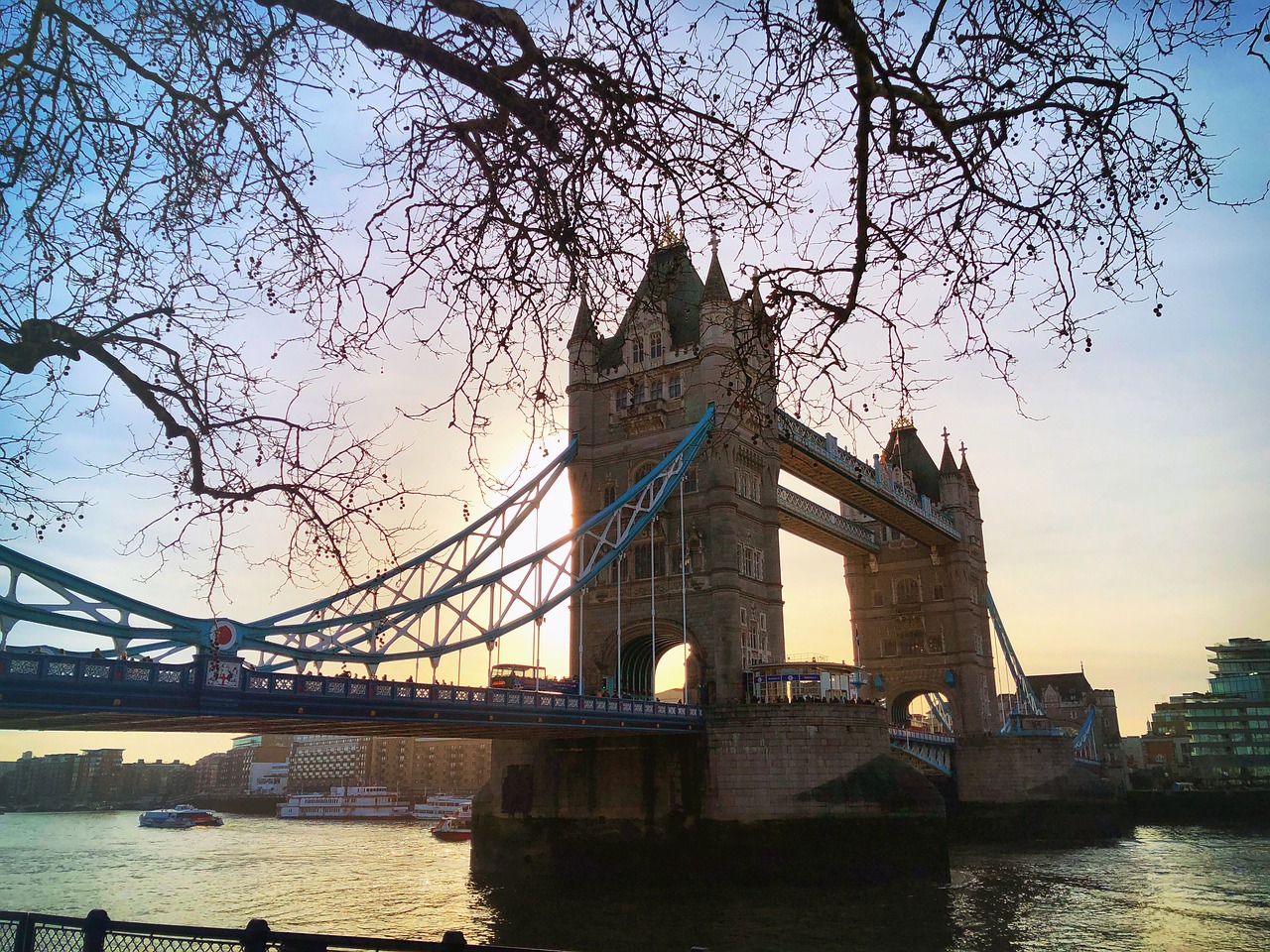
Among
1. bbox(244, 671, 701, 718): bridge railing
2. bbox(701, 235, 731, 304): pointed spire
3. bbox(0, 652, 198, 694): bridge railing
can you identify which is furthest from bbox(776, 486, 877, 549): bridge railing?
bbox(0, 652, 198, 694): bridge railing

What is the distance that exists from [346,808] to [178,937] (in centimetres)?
8686

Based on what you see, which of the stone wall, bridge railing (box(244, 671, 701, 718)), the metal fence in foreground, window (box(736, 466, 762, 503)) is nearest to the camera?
the metal fence in foreground

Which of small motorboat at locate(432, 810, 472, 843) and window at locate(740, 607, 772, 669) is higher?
window at locate(740, 607, 772, 669)

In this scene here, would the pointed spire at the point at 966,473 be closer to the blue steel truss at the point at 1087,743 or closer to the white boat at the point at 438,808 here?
the blue steel truss at the point at 1087,743

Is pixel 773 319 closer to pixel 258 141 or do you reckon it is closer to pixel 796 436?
pixel 258 141

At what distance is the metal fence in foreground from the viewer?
5.63 metres

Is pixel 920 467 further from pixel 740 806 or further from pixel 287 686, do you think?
pixel 287 686

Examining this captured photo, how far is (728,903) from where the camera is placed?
2433cm

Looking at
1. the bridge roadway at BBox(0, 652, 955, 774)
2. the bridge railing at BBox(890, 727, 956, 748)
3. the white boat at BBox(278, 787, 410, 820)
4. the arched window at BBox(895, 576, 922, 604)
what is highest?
the arched window at BBox(895, 576, 922, 604)

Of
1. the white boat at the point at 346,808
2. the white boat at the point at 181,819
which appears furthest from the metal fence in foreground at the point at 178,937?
the white boat at the point at 346,808

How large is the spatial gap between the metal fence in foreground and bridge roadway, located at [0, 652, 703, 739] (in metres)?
8.78

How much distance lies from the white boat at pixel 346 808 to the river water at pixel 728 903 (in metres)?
43.8

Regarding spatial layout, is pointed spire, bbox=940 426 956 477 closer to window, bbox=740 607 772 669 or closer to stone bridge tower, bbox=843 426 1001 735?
stone bridge tower, bbox=843 426 1001 735

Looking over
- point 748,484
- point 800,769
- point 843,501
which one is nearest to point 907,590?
point 843,501
